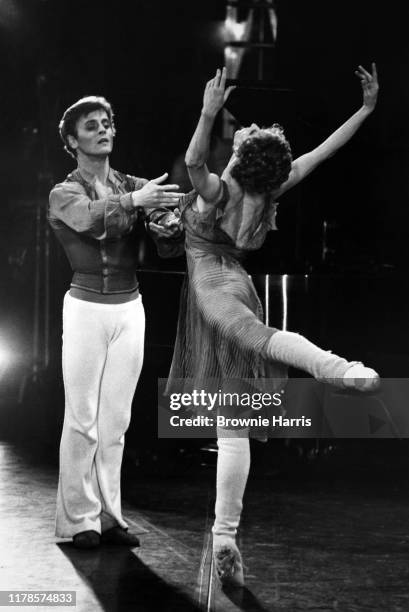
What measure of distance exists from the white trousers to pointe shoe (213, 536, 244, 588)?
0.64m

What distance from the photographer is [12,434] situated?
584cm

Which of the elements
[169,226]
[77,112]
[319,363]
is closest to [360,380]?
[319,363]

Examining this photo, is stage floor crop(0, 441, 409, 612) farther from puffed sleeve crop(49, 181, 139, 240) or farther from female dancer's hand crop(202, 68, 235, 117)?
female dancer's hand crop(202, 68, 235, 117)

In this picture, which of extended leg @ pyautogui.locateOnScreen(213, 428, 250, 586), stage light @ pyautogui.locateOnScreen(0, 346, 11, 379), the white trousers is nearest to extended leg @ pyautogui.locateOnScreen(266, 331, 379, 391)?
extended leg @ pyautogui.locateOnScreen(213, 428, 250, 586)

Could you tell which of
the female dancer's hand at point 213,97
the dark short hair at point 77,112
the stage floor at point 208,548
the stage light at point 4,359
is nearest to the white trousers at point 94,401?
the stage floor at point 208,548

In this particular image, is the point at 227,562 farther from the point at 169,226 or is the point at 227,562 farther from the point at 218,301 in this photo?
the point at 169,226

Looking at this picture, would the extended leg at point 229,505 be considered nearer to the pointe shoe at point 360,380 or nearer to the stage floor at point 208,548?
the stage floor at point 208,548

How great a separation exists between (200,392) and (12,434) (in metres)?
2.63

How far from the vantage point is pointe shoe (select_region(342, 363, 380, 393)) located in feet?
9.25

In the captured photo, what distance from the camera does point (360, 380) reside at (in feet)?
9.25

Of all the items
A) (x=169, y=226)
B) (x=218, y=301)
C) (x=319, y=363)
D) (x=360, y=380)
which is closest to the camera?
(x=360, y=380)

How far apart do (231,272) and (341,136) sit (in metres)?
0.54

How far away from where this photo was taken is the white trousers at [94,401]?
3.81 m

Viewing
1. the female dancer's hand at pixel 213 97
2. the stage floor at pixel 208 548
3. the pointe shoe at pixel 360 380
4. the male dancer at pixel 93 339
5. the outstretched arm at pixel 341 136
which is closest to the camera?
the pointe shoe at pixel 360 380
